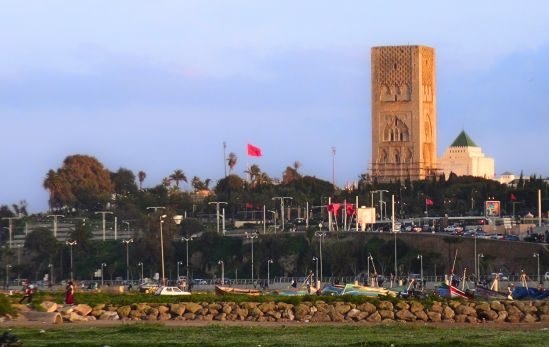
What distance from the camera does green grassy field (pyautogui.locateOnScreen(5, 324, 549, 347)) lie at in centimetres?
4106

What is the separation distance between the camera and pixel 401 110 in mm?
175750

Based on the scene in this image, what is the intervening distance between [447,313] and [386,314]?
199cm

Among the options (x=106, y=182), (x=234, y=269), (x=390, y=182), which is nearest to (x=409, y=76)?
(x=390, y=182)

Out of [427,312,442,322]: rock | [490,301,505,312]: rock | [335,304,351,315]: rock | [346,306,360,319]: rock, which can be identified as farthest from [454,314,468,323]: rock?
[335,304,351,315]: rock

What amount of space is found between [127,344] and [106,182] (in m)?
149

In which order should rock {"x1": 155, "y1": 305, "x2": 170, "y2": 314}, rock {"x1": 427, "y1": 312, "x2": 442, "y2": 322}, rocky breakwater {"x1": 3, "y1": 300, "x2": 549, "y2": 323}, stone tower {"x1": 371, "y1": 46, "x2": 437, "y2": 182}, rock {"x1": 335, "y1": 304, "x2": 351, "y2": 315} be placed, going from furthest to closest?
1. stone tower {"x1": 371, "y1": 46, "x2": 437, "y2": 182}
2. rock {"x1": 427, "y1": 312, "x2": 442, "y2": 322}
3. rock {"x1": 335, "y1": 304, "x2": 351, "y2": 315}
4. rock {"x1": 155, "y1": 305, "x2": 170, "y2": 314}
5. rocky breakwater {"x1": 3, "y1": 300, "x2": 549, "y2": 323}

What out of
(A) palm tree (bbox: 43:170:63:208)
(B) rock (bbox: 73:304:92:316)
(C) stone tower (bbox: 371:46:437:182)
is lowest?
(B) rock (bbox: 73:304:92:316)

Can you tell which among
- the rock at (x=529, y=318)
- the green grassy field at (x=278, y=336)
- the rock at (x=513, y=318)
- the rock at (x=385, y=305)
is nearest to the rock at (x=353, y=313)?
the rock at (x=385, y=305)

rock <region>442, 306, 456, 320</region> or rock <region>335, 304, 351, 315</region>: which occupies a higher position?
rock <region>335, 304, 351, 315</region>

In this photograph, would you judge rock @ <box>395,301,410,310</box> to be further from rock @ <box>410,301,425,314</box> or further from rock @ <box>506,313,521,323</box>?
rock @ <box>506,313,521,323</box>

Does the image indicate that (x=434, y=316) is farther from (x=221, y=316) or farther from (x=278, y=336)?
(x=278, y=336)

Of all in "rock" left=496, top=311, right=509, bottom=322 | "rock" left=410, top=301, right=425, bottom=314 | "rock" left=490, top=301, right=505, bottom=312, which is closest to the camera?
"rock" left=410, top=301, right=425, bottom=314

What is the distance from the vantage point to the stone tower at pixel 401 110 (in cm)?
17450

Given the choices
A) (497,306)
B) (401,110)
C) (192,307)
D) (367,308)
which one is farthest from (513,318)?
(401,110)
